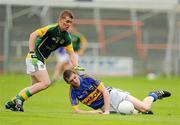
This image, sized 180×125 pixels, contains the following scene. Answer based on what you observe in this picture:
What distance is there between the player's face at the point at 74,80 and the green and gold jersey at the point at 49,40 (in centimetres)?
136

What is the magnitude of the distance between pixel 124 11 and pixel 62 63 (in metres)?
9.57

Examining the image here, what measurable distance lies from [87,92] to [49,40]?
1.62 meters

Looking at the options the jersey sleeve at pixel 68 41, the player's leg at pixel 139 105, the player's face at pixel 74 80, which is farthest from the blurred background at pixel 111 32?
the player's face at pixel 74 80

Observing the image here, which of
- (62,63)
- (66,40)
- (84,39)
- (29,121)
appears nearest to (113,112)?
(66,40)

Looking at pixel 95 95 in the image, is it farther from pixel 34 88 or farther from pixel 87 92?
pixel 34 88

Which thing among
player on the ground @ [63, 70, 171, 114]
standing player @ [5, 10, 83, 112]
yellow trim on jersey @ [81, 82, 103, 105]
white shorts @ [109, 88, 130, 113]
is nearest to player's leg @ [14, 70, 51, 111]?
standing player @ [5, 10, 83, 112]

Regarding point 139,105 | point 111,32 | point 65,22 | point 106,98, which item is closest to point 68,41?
point 65,22

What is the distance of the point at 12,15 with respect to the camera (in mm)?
37969

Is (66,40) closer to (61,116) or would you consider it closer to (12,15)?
(61,116)

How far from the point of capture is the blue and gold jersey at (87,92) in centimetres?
1517

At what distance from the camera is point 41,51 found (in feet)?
53.1

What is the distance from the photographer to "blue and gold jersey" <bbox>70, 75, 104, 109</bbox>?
15166 mm

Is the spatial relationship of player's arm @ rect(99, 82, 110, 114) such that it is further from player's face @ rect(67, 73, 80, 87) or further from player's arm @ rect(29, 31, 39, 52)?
player's arm @ rect(29, 31, 39, 52)

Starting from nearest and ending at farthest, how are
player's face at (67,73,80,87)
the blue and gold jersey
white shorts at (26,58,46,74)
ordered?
player's face at (67,73,80,87)
the blue and gold jersey
white shorts at (26,58,46,74)
